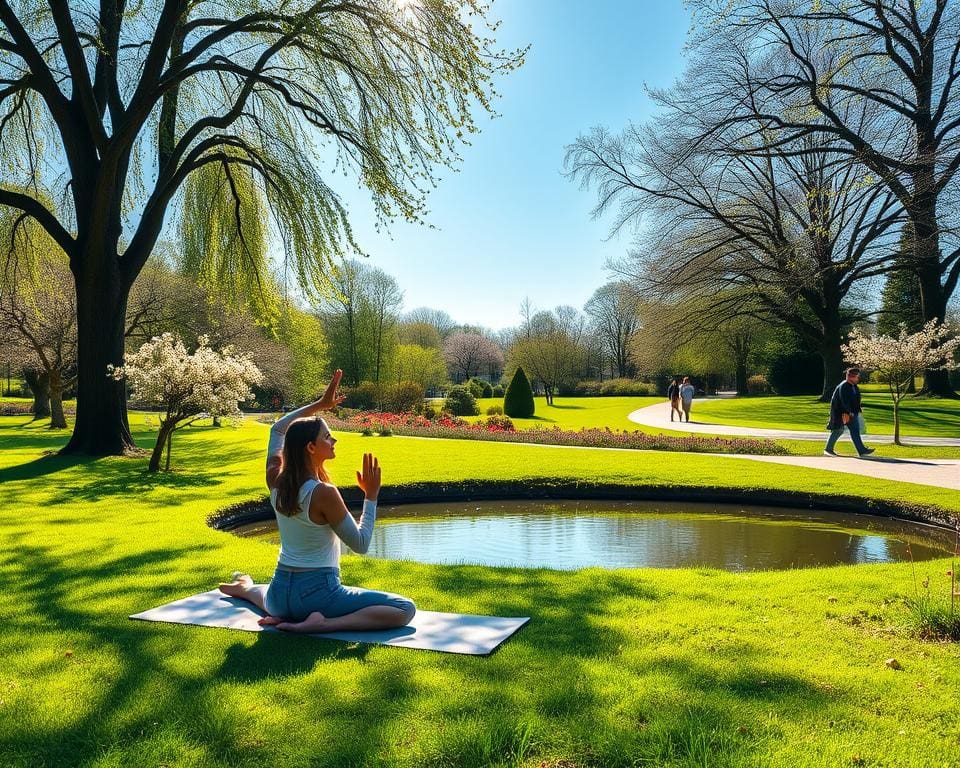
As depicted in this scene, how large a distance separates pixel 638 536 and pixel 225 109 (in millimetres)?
14771

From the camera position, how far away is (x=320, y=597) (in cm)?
425

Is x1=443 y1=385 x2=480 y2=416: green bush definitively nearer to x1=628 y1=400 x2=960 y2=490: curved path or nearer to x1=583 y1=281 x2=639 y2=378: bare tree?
x1=628 y1=400 x2=960 y2=490: curved path

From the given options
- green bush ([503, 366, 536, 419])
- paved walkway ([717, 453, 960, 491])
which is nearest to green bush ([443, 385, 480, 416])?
green bush ([503, 366, 536, 419])

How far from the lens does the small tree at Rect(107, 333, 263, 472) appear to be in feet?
40.4

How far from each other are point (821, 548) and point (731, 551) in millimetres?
1209

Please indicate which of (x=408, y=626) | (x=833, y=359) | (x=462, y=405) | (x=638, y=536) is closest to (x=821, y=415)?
(x=833, y=359)

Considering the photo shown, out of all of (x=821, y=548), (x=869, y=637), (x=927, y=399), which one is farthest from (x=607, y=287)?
(x=869, y=637)

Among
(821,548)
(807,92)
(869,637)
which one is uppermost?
(807,92)

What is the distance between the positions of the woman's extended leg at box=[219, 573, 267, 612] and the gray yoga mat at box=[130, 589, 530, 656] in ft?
0.16

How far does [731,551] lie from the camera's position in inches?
337

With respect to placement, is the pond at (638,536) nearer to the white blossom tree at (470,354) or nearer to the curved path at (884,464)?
the curved path at (884,464)

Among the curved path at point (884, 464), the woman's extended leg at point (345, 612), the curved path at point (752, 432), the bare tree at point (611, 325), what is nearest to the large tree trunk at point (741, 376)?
the curved path at point (752, 432)

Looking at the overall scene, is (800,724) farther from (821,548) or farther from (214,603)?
(821,548)

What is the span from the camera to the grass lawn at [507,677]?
2824mm
